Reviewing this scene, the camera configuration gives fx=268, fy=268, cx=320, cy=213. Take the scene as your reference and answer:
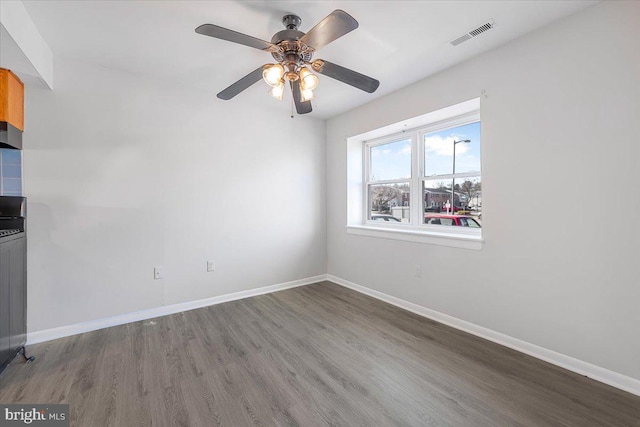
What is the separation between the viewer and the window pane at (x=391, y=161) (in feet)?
11.8

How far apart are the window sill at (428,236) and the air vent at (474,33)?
1.74 meters

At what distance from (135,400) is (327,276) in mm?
2970

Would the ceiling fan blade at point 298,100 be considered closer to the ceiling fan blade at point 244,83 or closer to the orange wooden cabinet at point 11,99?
the ceiling fan blade at point 244,83

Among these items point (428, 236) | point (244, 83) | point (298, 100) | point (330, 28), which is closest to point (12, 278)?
point (244, 83)

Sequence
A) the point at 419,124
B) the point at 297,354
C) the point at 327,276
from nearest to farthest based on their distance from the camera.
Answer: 1. the point at 297,354
2. the point at 419,124
3. the point at 327,276

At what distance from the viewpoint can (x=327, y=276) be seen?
436 cm

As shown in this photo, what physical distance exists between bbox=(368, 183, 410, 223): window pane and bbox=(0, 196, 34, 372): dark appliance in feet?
12.5

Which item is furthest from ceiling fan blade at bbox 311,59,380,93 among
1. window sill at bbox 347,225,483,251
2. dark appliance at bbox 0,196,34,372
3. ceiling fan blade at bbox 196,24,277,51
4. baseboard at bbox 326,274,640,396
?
dark appliance at bbox 0,196,34,372

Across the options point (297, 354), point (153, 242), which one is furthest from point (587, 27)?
point (153, 242)

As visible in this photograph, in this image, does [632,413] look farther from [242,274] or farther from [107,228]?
[107,228]

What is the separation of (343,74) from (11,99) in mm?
2632

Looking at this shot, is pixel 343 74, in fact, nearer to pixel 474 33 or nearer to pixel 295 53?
pixel 295 53

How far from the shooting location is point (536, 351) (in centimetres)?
214

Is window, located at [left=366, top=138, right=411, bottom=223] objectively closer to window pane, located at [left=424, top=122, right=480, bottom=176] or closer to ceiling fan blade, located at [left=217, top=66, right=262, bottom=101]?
window pane, located at [left=424, top=122, right=480, bottom=176]
